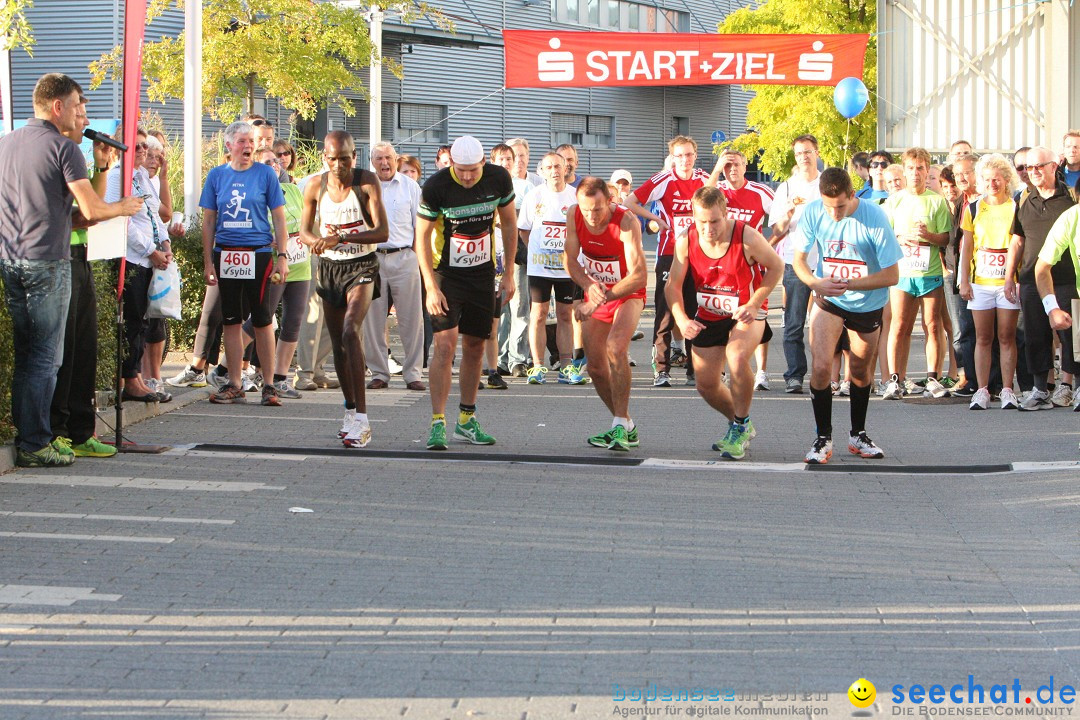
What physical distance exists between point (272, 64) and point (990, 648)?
23015 millimetres

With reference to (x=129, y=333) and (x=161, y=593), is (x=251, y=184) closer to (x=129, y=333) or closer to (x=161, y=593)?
(x=129, y=333)

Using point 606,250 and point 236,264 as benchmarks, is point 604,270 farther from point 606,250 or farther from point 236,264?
point 236,264

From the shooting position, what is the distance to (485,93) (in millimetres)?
43906

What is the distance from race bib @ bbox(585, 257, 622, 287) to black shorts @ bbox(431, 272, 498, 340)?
69cm

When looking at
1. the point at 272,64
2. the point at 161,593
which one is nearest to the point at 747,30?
the point at 272,64

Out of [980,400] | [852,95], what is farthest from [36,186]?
[852,95]

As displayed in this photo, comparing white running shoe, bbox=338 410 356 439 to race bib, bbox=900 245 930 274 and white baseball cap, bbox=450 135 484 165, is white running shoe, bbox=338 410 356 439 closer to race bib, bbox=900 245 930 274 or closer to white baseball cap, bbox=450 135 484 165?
white baseball cap, bbox=450 135 484 165

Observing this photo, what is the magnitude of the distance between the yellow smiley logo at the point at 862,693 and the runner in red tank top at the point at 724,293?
4725mm

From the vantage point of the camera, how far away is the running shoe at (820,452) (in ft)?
31.1

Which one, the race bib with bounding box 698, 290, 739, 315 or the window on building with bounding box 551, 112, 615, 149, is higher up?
the window on building with bounding box 551, 112, 615, 149

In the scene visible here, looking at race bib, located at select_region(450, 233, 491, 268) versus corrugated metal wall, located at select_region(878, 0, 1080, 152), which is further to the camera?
corrugated metal wall, located at select_region(878, 0, 1080, 152)

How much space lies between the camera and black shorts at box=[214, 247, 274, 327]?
37.3 ft

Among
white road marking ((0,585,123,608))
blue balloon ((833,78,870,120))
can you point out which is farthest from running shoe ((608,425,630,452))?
blue balloon ((833,78,870,120))

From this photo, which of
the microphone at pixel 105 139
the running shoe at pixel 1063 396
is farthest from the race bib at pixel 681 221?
the microphone at pixel 105 139
